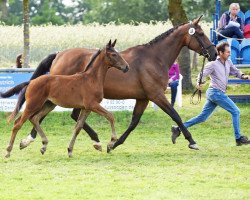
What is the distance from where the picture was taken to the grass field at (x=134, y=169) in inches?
428

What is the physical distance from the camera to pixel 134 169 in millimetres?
13008

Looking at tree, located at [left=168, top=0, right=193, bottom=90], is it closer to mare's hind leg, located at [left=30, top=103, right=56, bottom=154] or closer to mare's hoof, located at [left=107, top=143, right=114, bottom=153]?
mare's hoof, located at [left=107, top=143, right=114, bottom=153]

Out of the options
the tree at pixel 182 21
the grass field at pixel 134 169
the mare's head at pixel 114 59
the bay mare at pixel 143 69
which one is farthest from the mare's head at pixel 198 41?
the tree at pixel 182 21

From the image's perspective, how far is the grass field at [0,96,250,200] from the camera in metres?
10.9

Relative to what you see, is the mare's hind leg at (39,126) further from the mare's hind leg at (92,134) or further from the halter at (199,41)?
the halter at (199,41)

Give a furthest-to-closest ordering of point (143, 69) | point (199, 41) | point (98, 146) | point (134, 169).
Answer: point (199, 41) < point (143, 69) < point (98, 146) < point (134, 169)

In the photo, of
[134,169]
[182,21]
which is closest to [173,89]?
[182,21]

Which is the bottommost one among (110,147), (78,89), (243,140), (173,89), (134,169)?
(173,89)

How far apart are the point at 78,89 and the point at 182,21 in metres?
10.6

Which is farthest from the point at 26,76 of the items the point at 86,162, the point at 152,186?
the point at 152,186

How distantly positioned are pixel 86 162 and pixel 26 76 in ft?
23.4

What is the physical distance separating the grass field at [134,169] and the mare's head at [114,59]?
1.44 m

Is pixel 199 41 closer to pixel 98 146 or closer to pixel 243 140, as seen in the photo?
pixel 243 140

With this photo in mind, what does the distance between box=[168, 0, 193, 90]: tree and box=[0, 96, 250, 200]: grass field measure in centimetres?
586
